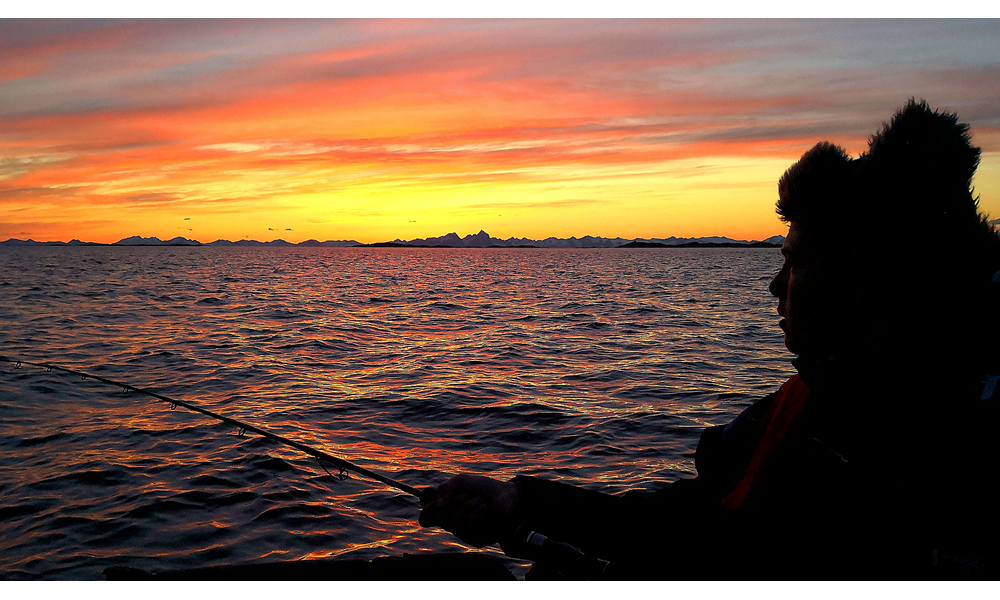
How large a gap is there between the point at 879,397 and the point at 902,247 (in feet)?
1.30

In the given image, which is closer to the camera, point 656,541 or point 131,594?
point 656,541

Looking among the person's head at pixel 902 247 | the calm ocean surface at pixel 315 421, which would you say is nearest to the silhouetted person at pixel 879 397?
the person's head at pixel 902 247

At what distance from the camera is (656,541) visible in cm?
178

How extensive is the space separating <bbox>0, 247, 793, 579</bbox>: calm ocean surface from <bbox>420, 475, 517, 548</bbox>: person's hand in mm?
3043

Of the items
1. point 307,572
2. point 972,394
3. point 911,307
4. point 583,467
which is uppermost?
point 911,307

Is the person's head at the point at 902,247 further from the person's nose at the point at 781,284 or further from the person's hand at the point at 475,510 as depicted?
the person's hand at the point at 475,510

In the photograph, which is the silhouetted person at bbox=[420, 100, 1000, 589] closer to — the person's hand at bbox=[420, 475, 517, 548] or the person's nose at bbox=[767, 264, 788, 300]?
the person's nose at bbox=[767, 264, 788, 300]

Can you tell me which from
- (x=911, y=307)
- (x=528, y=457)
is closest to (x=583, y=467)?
(x=528, y=457)

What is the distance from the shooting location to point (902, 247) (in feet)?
5.36

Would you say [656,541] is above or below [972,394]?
below

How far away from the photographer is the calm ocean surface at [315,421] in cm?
530

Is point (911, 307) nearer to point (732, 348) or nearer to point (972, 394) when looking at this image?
point (972, 394)

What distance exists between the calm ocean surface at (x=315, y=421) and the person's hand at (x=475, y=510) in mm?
3043

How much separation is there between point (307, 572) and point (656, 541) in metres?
1.69
